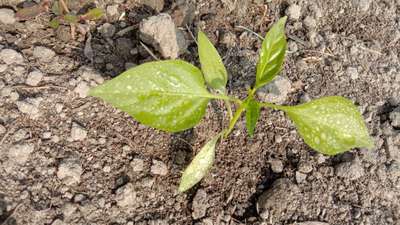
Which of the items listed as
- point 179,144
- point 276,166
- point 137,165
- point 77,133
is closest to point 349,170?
point 276,166

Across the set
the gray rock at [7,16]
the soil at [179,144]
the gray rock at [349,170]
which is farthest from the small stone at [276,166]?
the gray rock at [7,16]

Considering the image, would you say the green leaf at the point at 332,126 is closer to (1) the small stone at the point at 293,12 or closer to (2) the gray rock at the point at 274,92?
(2) the gray rock at the point at 274,92

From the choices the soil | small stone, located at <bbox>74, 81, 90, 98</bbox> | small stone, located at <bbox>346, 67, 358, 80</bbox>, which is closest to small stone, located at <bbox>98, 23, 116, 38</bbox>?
the soil

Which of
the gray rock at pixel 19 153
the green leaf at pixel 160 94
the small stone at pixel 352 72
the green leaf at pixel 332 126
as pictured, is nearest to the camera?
the green leaf at pixel 160 94

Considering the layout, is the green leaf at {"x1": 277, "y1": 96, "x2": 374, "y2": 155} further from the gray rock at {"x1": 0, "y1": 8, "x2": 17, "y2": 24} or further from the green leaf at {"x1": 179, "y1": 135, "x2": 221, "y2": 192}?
the gray rock at {"x1": 0, "y1": 8, "x2": 17, "y2": 24}

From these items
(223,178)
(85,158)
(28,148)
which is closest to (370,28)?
(223,178)

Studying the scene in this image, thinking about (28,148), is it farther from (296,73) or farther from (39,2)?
(296,73)

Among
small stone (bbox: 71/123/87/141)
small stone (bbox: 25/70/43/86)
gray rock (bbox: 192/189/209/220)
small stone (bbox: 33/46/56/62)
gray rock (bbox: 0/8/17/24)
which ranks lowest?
gray rock (bbox: 192/189/209/220)
